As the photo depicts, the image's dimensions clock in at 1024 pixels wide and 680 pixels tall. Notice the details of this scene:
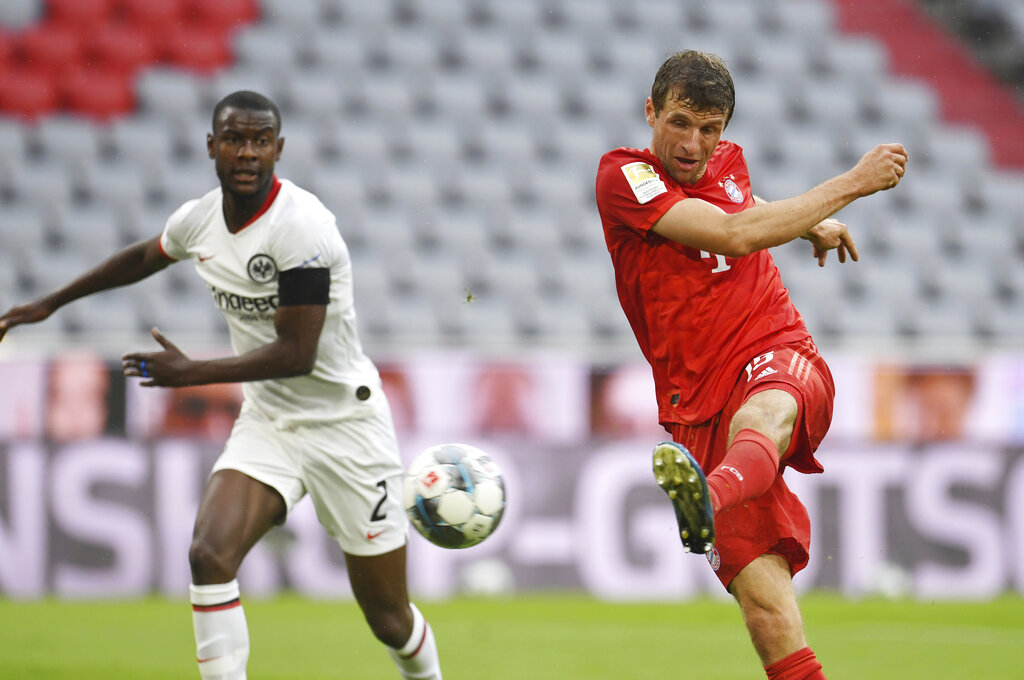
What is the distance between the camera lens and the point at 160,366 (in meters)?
4.41

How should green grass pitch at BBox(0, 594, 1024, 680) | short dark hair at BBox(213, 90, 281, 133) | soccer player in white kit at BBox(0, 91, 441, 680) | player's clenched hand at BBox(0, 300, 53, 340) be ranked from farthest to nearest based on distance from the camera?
green grass pitch at BBox(0, 594, 1024, 680) → player's clenched hand at BBox(0, 300, 53, 340) → short dark hair at BBox(213, 90, 281, 133) → soccer player in white kit at BBox(0, 91, 441, 680)

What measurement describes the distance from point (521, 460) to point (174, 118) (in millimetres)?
5408

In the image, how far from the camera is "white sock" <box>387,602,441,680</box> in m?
5.00

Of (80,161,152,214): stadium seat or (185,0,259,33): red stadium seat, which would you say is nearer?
(80,161,152,214): stadium seat

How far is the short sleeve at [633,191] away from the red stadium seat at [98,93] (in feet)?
30.7

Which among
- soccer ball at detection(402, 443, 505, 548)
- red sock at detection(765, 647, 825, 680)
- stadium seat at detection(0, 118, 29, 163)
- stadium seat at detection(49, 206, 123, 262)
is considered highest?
stadium seat at detection(0, 118, 29, 163)

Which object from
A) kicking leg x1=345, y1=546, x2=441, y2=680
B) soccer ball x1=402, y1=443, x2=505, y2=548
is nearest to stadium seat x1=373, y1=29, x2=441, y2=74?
soccer ball x1=402, y1=443, x2=505, y2=548

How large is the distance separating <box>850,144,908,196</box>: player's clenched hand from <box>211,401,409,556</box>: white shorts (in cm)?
211

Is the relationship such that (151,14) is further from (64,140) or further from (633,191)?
(633,191)

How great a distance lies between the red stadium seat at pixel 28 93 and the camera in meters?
12.5

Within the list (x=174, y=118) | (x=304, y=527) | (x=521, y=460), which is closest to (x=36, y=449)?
(x=304, y=527)

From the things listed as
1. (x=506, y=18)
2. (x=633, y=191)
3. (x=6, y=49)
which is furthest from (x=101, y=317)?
(x=633, y=191)

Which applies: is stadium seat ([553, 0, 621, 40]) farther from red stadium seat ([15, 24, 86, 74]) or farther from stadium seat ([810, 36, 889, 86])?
red stadium seat ([15, 24, 86, 74])

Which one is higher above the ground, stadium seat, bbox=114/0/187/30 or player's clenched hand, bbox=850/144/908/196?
stadium seat, bbox=114/0/187/30
